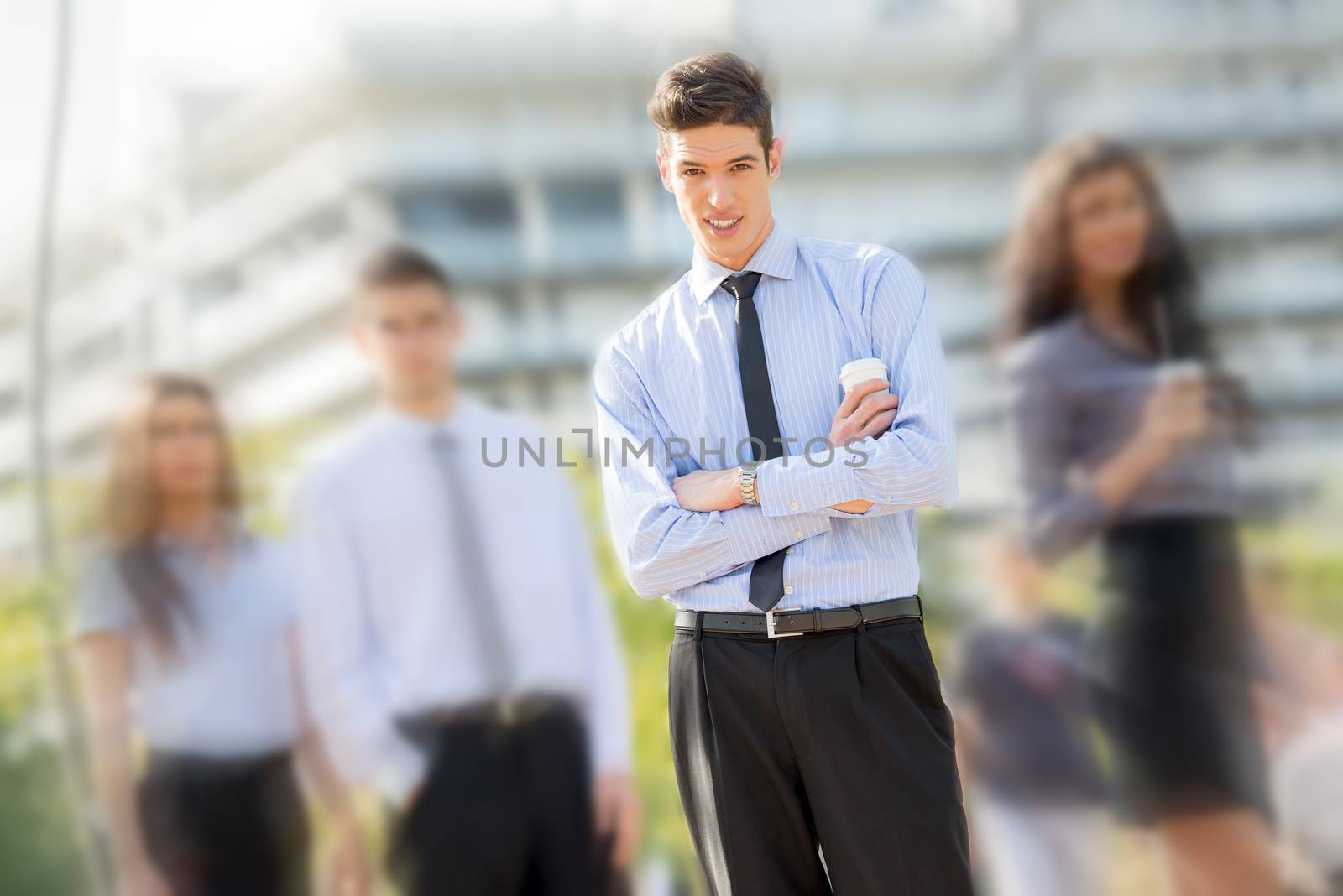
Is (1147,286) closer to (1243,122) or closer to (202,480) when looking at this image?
(1243,122)

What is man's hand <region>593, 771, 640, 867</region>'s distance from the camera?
261 cm

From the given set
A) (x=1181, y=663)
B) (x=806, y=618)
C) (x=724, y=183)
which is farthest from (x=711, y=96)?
(x=1181, y=663)

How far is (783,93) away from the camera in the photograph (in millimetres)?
2781

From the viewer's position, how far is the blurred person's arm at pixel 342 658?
8.39ft

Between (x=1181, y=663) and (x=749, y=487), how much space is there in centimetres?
148

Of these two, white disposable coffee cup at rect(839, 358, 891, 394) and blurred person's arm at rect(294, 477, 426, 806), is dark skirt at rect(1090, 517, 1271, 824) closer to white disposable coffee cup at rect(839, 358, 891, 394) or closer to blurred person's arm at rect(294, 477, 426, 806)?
white disposable coffee cup at rect(839, 358, 891, 394)

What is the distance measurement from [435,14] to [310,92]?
1.08 ft

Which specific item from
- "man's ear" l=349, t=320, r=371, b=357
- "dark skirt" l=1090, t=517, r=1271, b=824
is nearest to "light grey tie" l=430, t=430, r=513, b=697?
"man's ear" l=349, t=320, r=371, b=357

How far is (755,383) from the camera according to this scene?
1.71 meters

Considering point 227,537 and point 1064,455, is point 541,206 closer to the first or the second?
point 227,537

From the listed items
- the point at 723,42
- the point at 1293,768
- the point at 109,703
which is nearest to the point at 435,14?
the point at 723,42

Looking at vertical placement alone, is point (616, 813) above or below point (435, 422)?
below

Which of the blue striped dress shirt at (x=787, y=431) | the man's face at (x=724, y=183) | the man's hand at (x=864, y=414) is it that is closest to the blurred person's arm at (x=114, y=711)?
the blue striped dress shirt at (x=787, y=431)

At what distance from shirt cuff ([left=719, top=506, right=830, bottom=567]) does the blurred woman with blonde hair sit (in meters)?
1.37
